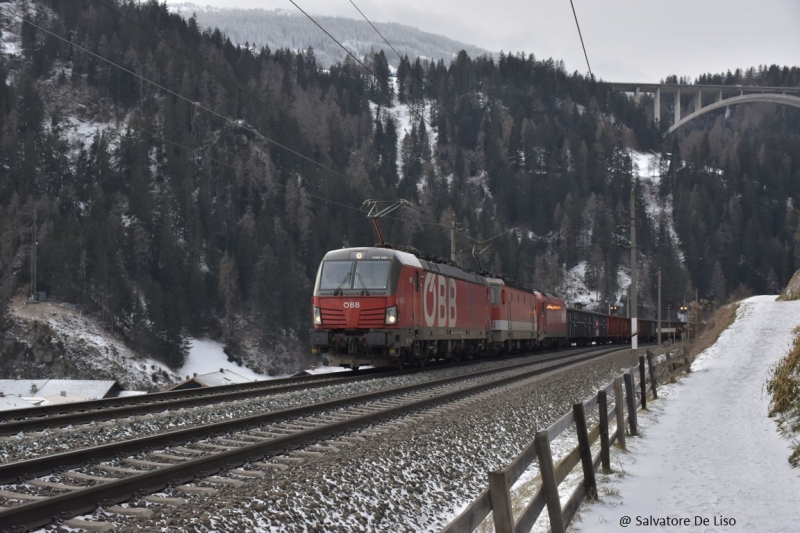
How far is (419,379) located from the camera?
19562mm

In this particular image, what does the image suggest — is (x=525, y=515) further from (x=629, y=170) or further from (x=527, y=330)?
(x=629, y=170)

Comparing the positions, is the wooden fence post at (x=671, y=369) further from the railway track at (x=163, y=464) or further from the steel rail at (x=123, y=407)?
the railway track at (x=163, y=464)

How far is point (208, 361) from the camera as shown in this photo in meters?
A: 82.7

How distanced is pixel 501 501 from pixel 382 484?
3312 mm

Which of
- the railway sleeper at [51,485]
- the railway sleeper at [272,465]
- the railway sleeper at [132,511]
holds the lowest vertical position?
the railway sleeper at [272,465]

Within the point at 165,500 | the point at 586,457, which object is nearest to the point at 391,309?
the point at 586,457

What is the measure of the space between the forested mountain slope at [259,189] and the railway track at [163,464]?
2695cm

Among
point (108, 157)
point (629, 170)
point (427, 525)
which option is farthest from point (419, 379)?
point (629, 170)

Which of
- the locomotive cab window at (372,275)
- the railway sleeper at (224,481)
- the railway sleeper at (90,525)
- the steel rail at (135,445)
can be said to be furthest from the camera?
the locomotive cab window at (372,275)

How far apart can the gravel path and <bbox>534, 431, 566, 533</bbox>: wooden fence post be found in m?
1.65

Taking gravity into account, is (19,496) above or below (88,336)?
Answer: above

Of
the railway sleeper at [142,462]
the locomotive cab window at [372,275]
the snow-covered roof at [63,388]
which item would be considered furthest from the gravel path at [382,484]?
the snow-covered roof at [63,388]

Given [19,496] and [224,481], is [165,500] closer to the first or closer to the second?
[224,481]

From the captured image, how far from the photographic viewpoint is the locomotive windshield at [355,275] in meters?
20.8
